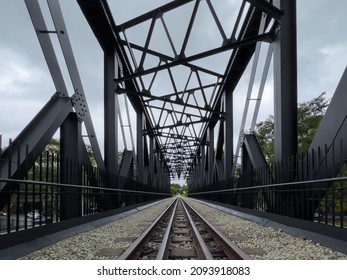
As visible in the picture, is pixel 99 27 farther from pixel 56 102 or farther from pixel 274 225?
pixel 274 225

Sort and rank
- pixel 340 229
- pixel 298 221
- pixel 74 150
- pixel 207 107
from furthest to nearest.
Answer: pixel 207 107 → pixel 74 150 → pixel 298 221 → pixel 340 229

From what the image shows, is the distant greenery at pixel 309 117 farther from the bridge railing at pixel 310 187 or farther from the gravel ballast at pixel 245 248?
the gravel ballast at pixel 245 248

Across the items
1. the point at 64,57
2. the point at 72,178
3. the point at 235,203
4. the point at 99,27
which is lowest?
the point at 235,203

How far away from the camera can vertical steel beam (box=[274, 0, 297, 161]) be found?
960 centimetres

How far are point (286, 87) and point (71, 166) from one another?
591 cm

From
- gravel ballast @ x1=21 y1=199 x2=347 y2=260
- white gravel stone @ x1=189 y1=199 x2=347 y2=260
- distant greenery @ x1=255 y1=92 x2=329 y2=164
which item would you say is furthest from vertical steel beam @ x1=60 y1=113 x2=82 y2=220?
distant greenery @ x1=255 y1=92 x2=329 y2=164

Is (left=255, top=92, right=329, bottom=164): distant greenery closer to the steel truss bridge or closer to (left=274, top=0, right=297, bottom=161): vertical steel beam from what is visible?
the steel truss bridge

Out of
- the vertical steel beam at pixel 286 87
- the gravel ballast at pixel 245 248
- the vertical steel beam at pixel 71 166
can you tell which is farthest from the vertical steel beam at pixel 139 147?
the gravel ballast at pixel 245 248

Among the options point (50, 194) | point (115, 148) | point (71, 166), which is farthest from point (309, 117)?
point (50, 194)

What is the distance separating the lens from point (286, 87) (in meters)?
9.73

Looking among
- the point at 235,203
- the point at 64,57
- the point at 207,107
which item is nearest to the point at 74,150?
the point at 64,57

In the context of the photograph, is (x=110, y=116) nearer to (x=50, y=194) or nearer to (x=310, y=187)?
(x=50, y=194)

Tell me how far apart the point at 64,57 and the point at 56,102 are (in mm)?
1877
